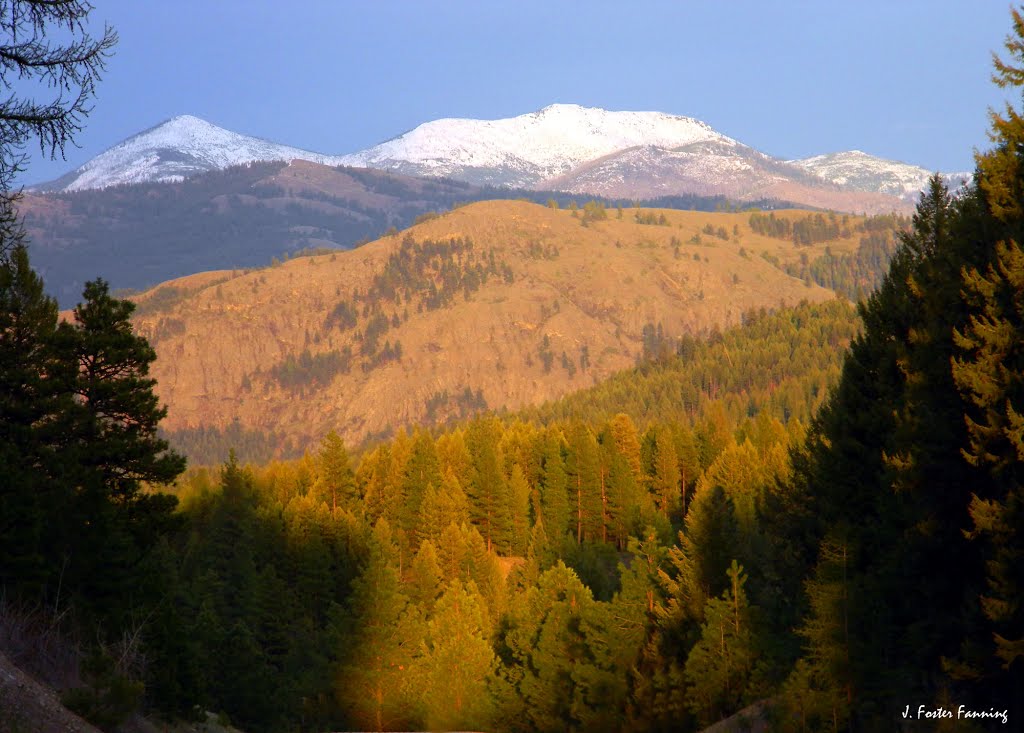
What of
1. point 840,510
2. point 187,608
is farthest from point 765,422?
point 840,510

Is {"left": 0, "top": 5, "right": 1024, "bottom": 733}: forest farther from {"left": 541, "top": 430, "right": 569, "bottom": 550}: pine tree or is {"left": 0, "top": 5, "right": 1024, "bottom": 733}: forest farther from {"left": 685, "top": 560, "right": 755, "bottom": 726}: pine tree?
{"left": 541, "top": 430, "right": 569, "bottom": 550}: pine tree

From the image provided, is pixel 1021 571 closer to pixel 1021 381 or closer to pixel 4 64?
pixel 1021 381

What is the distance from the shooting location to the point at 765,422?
345ft

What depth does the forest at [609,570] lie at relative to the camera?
2034 cm

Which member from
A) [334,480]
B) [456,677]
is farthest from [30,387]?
[334,480]

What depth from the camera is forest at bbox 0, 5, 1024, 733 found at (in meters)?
20.3

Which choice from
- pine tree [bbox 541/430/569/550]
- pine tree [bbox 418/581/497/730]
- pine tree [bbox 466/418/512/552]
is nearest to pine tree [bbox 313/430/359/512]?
pine tree [bbox 466/418/512/552]

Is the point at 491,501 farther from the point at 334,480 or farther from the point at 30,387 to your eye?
the point at 30,387

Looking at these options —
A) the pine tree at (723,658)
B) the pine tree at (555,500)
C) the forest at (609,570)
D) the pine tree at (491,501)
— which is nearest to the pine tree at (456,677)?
the forest at (609,570)

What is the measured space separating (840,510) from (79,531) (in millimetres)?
21819

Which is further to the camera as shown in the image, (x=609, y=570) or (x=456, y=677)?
(x=609, y=570)

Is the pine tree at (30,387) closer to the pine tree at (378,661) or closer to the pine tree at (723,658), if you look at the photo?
the pine tree at (723,658)

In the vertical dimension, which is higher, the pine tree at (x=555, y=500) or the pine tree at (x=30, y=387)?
the pine tree at (x=30, y=387)

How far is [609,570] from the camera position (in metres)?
75.2
